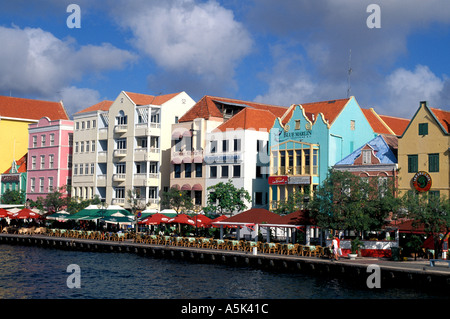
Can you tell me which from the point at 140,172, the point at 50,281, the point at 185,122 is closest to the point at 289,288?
the point at 50,281

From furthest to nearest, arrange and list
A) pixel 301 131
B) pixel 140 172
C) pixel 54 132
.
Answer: pixel 54 132 < pixel 140 172 < pixel 301 131

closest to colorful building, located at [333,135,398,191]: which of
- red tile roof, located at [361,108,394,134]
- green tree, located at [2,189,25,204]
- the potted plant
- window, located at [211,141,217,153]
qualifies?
red tile roof, located at [361,108,394,134]

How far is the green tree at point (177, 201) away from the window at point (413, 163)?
2666cm

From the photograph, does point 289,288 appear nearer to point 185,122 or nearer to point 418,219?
point 418,219

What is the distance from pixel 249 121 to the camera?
8406cm

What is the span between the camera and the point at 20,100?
414ft

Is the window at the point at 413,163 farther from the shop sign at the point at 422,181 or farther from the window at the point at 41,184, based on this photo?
the window at the point at 41,184

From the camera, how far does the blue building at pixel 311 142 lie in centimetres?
7562

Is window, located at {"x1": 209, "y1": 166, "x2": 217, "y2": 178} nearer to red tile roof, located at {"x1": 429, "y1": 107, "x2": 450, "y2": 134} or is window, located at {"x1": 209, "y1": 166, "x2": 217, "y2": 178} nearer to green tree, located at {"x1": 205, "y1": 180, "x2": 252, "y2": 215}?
green tree, located at {"x1": 205, "y1": 180, "x2": 252, "y2": 215}

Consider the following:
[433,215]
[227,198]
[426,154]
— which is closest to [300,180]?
[227,198]

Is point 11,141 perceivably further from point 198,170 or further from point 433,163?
point 433,163

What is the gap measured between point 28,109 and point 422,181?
3256 inches

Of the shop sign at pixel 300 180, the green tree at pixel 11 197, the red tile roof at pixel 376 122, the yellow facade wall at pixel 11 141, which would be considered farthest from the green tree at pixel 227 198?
the yellow facade wall at pixel 11 141
